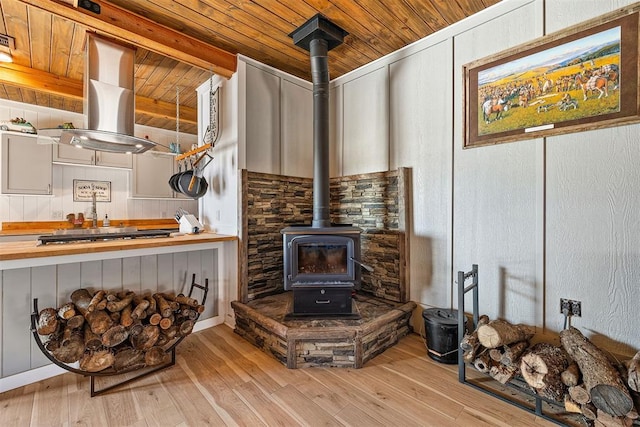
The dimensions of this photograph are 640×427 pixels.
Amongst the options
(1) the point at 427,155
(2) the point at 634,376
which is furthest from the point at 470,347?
(1) the point at 427,155

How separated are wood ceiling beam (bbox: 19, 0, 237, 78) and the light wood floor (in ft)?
8.29

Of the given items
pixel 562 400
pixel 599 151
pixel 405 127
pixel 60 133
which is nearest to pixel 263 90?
pixel 405 127

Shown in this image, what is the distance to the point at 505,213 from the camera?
2.16 m

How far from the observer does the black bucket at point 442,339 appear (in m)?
2.14

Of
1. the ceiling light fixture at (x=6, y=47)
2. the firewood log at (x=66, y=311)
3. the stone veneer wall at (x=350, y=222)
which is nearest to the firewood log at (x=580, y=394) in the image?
the stone veneer wall at (x=350, y=222)

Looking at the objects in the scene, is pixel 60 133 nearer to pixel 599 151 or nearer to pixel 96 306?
pixel 96 306

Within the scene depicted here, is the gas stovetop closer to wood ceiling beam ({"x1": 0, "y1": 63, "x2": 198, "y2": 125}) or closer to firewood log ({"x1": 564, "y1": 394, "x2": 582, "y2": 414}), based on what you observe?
wood ceiling beam ({"x1": 0, "y1": 63, "x2": 198, "y2": 125})

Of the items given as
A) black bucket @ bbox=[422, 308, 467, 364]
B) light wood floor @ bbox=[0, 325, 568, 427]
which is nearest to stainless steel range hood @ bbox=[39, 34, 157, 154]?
light wood floor @ bbox=[0, 325, 568, 427]

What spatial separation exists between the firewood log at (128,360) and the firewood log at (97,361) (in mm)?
62

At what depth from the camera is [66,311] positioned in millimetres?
1852

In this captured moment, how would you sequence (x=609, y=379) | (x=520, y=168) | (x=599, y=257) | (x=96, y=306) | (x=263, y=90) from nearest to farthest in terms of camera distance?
(x=609, y=379) → (x=599, y=257) → (x=96, y=306) → (x=520, y=168) → (x=263, y=90)

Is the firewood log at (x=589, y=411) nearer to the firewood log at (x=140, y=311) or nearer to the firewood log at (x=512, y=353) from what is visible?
the firewood log at (x=512, y=353)

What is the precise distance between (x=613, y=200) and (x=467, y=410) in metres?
1.55

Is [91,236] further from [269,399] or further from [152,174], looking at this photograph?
[152,174]
